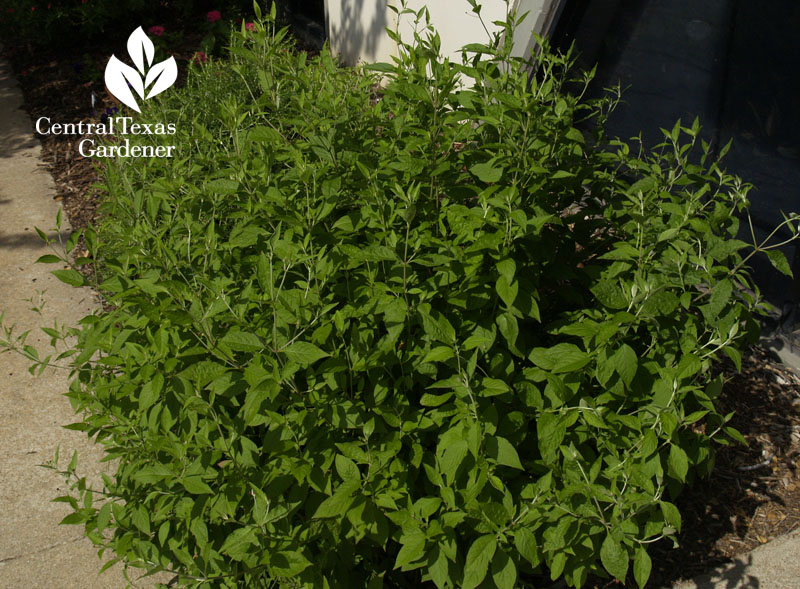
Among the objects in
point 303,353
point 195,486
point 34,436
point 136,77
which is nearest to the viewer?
point 303,353

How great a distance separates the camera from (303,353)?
1.74m

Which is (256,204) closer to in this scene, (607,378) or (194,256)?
(194,256)

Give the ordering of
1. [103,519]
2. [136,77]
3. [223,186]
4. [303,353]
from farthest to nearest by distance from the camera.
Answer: [136,77] → [223,186] → [103,519] → [303,353]

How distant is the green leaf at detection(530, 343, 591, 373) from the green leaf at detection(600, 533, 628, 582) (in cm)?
45

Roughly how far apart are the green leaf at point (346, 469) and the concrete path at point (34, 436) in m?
1.35

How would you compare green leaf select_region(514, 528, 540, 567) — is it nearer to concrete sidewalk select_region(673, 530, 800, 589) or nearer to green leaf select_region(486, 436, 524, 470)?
green leaf select_region(486, 436, 524, 470)

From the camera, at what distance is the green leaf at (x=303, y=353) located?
67.7 inches

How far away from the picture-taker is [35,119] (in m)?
6.71

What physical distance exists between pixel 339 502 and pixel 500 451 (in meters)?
0.45

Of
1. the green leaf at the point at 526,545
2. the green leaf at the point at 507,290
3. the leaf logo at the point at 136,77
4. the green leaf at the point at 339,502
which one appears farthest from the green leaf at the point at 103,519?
the leaf logo at the point at 136,77

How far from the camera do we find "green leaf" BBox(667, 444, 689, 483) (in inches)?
71.8

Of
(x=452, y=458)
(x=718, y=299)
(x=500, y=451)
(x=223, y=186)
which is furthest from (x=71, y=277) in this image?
(x=718, y=299)

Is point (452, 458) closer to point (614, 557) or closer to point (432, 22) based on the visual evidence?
point (614, 557)

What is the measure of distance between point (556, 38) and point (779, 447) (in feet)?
9.44
